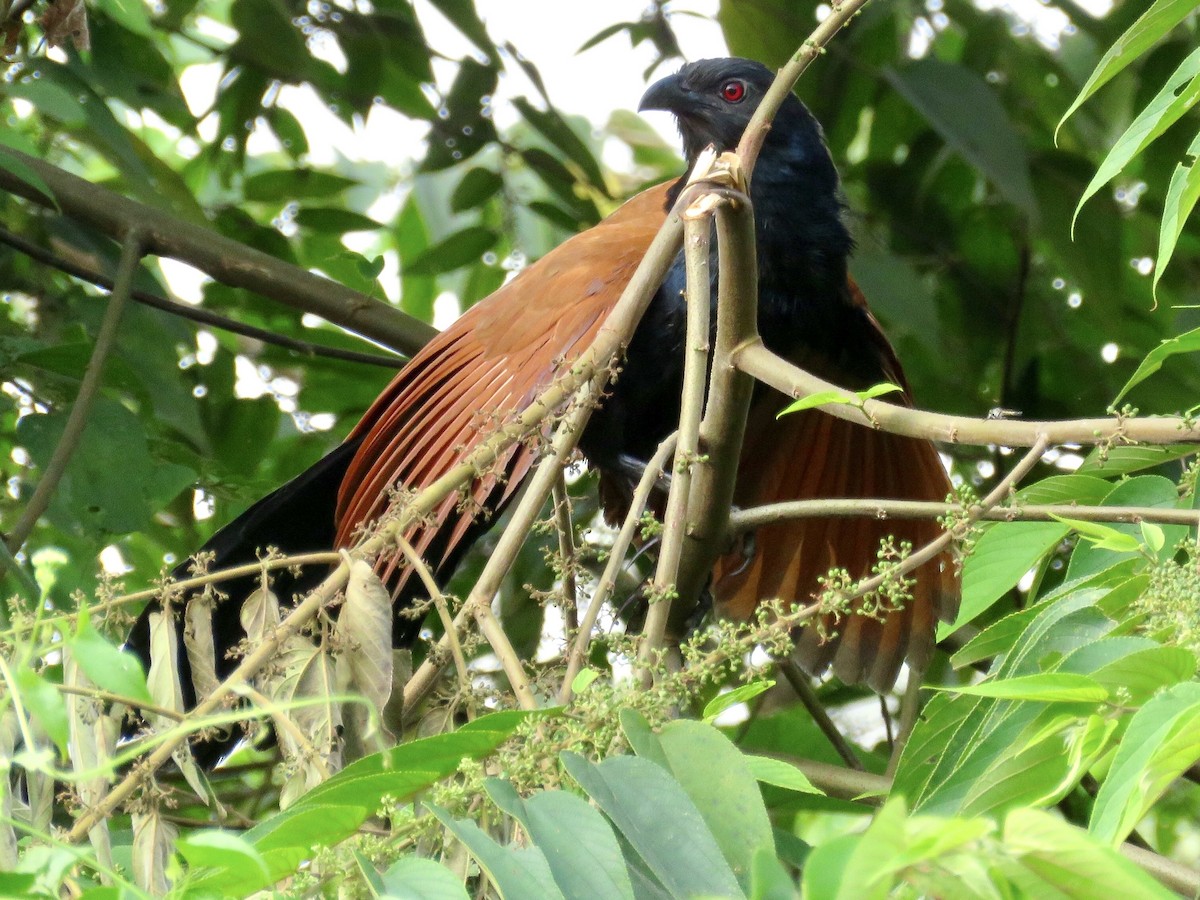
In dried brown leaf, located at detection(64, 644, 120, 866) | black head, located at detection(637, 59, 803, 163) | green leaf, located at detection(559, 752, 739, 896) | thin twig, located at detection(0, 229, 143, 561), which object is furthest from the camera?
black head, located at detection(637, 59, 803, 163)

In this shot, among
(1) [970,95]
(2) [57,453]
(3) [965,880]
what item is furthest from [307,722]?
(1) [970,95]

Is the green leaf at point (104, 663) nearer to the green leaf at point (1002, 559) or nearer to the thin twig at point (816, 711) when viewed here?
the green leaf at point (1002, 559)

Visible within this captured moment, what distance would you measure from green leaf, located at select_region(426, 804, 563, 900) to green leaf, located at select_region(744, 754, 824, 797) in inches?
8.3

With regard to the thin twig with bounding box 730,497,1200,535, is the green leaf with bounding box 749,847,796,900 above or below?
below

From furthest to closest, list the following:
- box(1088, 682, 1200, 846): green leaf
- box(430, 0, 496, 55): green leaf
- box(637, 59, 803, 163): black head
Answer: box(430, 0, 496, 55): green leaf
box(637, 59, 803, 163): black head
box(1088, 682, 1200, 846): green leaf

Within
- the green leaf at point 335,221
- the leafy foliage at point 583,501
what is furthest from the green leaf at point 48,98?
the green leaf at point 335,221

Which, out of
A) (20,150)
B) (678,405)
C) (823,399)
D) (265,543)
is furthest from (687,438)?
(678,405)

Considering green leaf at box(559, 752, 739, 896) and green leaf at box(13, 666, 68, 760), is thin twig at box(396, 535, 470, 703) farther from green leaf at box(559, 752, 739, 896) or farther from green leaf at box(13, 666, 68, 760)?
green leaf at box(13, 666, 68, 760)

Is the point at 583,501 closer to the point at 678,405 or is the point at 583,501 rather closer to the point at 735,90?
the point at 678,405

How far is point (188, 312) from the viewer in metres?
2.55

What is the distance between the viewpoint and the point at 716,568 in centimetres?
264

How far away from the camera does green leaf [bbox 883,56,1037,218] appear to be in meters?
2.60

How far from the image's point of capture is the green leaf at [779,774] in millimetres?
942

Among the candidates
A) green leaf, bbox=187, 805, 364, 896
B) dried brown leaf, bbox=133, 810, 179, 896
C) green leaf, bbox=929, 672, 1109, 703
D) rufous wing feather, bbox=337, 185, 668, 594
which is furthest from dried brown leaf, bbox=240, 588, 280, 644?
rufous wing feather, bbox=337, 185, 668, 594
